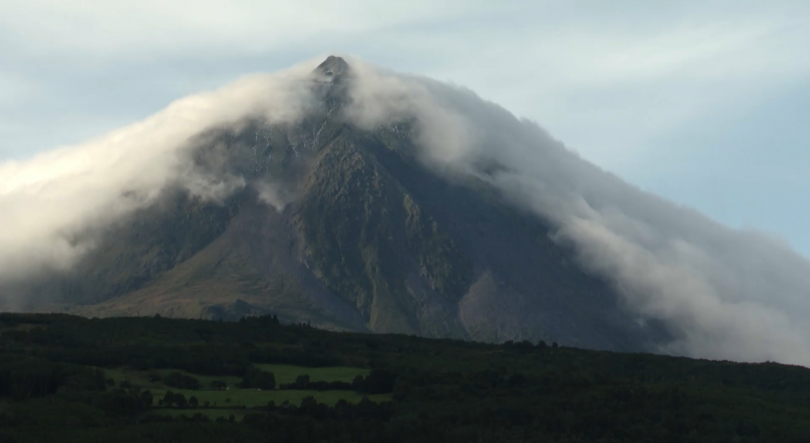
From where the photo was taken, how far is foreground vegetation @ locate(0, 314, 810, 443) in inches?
4970

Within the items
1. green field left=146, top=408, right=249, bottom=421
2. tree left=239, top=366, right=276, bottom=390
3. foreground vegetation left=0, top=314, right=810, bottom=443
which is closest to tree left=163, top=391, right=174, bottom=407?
foreground vegetation left=0, top=314, right=810, bottom=443

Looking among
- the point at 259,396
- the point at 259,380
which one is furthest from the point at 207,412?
the point at 259,380

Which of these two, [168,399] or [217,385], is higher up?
[217,385]

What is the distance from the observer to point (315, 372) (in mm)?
→ 179875

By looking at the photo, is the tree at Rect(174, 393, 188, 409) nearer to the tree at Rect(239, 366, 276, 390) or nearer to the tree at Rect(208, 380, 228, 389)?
the tree at Rect(208, 380, 228, 389)

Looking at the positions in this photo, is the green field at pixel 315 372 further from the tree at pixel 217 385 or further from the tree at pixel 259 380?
the tree at pixel 217 385

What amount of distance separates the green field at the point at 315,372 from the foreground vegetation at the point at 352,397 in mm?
332

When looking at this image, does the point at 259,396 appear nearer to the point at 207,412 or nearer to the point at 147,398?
the point at 207,412

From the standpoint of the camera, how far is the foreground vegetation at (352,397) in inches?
4970

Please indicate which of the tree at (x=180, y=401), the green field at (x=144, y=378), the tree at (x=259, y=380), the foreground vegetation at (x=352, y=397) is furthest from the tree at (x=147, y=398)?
the tree at (x=259, y=380)

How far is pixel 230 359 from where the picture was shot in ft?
595

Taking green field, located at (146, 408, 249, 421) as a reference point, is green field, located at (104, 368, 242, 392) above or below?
above

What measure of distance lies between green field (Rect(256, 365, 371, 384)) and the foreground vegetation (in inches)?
13.1

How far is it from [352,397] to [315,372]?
25.7m
